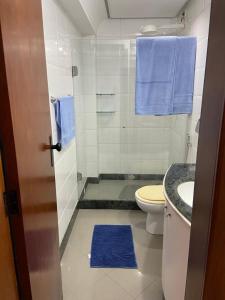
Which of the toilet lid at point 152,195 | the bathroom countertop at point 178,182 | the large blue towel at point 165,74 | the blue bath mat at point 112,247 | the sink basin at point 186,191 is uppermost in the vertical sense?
the large blue towel at point 165,74

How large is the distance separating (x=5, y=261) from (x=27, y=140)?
463 millimetres

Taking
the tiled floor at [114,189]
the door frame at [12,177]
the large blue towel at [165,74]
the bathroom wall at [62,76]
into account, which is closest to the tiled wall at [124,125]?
the tiled floor at [114,189]

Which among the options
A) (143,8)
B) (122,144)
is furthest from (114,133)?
(143,8)

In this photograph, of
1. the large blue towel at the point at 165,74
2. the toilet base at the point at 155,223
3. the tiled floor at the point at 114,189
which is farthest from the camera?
the tiled floor at the point at 114,189

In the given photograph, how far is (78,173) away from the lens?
9.52 ft

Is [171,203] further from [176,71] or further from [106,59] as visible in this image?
[106,59]

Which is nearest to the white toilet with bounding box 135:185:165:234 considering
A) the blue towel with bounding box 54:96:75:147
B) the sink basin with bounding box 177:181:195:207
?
the sink basin with bounding box 177:181:195:207

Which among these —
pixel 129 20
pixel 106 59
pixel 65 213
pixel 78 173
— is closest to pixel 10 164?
pixel 65 213

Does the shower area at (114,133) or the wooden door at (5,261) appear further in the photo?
the shower area at (114,133)

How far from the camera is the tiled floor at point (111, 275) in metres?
1.70

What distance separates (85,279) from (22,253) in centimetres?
113

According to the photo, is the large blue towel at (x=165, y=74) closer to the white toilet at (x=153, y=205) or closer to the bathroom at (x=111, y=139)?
the bathroom at (x=111, y=139)

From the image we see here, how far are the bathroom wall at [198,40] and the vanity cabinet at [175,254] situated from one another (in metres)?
1.13

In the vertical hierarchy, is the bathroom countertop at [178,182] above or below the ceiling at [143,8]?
below
